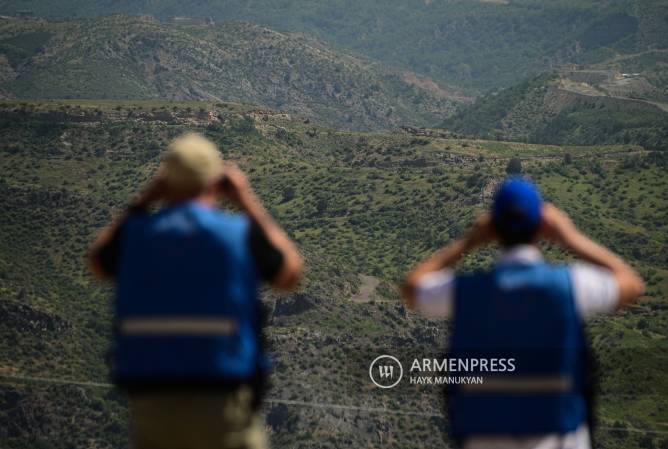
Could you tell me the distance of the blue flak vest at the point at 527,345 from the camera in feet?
24.8

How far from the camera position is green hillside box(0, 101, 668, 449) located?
5625cm

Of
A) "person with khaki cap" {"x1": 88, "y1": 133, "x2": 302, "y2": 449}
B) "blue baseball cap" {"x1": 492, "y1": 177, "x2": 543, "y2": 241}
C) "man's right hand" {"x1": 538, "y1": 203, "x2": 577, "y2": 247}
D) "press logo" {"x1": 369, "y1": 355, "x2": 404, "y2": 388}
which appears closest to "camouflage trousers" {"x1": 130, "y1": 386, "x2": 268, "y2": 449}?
"person with khaki cap" {"x1": 88, "y1": 133, "x2": 302, "y2": 449}

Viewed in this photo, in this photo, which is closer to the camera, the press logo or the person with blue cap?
the person with blue cap

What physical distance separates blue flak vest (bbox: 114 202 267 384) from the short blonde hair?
13 cm

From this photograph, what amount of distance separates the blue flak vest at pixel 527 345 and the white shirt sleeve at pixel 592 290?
0.05 metres

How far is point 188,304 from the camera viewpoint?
7297 millimetres

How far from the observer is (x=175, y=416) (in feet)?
24.0

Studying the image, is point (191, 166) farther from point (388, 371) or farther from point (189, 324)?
point (388, 371)

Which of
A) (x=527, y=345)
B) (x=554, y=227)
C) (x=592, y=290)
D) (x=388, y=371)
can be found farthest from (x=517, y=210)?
(x=388, y=371)

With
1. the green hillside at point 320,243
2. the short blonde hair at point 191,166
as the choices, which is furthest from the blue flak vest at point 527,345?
the green hillside at point 320,243

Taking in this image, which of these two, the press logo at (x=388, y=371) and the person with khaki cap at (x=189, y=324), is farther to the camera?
the press logo at (x=388, y=371)

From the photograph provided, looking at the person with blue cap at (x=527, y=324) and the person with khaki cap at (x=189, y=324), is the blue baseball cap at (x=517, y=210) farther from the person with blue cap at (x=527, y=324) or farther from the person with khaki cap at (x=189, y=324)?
the person with khaki cap at (x=189, y=324)

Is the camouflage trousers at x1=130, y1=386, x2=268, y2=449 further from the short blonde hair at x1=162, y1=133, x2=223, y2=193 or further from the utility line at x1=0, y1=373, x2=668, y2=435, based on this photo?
the utility line at x1=0, y1=373, x2=668, y2=435

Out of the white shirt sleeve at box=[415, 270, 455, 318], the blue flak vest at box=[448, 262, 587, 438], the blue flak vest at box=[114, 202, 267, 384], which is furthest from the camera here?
the white shirt sleeve at box=[415, 270, 455, 318]
